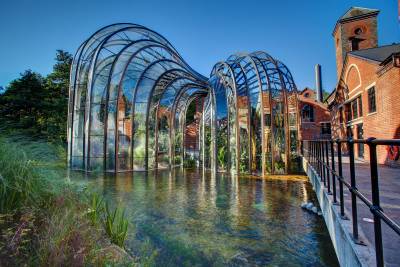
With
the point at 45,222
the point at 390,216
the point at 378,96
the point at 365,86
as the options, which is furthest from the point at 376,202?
the point at 365,86

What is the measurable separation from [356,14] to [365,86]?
16.3 m

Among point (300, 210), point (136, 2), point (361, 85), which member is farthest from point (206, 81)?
point (300, 210)

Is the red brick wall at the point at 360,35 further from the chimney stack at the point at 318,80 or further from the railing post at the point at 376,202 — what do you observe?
the railing post at the point at 376,202

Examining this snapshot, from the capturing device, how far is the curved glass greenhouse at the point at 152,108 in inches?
404

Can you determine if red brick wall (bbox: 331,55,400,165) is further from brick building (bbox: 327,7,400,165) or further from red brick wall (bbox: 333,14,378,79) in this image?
red brick wall (bbox: 333,14,378,79)

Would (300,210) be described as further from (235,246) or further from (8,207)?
(8,207)

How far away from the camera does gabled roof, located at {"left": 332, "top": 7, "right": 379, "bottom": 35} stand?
22406mm

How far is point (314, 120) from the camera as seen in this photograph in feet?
91.9

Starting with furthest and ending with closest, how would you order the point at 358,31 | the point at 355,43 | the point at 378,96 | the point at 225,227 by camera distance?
the point at 358,31 < the point at 355,43 < the point at 378,96 < the point at 225,227

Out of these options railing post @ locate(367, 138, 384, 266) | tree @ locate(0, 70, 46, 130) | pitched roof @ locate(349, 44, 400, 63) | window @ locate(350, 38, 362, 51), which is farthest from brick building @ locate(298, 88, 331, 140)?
railing post @ locate(367, 138, 384, 266)

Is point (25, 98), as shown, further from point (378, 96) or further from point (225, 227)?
point (378, 96)

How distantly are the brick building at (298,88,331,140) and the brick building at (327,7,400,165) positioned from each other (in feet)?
19.8

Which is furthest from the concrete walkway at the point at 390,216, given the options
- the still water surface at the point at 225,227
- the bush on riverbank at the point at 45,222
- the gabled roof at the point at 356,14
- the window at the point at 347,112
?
the gabled roof at the point at 356,14

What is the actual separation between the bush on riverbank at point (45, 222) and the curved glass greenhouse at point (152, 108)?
25.6 feet
